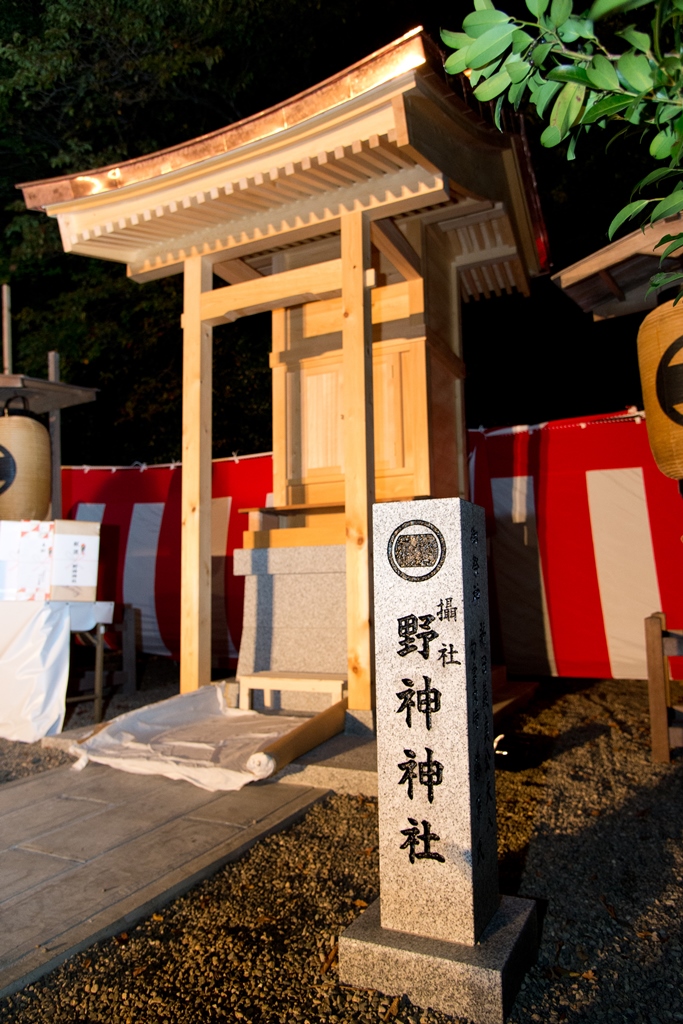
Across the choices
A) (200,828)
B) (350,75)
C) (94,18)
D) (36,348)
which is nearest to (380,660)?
(200,828)

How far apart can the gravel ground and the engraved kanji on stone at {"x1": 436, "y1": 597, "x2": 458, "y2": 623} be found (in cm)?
125

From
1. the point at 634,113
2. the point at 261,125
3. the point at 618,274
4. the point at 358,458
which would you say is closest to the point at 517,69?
the point at 634,113

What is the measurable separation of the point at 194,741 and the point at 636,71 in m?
4.47

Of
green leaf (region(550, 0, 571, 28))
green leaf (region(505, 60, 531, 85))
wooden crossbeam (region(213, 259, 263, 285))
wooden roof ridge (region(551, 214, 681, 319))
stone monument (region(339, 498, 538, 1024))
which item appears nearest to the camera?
green leaf (region(550, 0, 571, 28))

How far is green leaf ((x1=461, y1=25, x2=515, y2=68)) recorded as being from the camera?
50.8 inches

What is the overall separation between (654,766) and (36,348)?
12.0 meters

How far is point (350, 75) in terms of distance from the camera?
4.39 meters

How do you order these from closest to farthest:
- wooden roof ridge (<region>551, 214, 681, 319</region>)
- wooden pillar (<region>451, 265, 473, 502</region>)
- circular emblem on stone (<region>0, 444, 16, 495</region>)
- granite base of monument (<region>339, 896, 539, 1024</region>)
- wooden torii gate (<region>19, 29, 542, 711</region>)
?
granite base of monument (<region>339, 896, 539, 1024</region>) < wooden torii gate (<region>19, 29, 542, 711</region>) < wooden roof ridge (<region>551, 214, 681, 319</region>) < circular emblem on stone (<region>0, 444, 16, 495</region>) < wooden pillar (<region>451, 265, 473, 502</region>)

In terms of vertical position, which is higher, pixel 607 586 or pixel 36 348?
pixel 36 348

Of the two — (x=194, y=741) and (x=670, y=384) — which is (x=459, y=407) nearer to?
(x=670, y=384)

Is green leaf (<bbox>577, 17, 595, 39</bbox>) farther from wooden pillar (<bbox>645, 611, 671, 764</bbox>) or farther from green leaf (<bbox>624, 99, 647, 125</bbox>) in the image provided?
wooden pillar (<bbox>645, 611, 671, 764</bbox>)

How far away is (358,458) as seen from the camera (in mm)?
4863

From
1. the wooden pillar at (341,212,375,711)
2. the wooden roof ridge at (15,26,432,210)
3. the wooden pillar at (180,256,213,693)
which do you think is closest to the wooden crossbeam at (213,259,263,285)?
the wooden pillar at (180,256,213,693)

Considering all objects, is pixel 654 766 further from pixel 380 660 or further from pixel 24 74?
pixel 24 74
